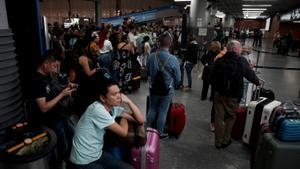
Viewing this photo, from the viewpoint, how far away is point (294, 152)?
6.95ft

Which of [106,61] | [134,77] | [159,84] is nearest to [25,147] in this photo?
[159,84]

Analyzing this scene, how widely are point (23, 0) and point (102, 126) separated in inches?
65.4

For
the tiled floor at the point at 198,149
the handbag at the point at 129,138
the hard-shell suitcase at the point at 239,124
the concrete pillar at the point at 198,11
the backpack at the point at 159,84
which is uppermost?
the concrete pillar at the point at 198,11

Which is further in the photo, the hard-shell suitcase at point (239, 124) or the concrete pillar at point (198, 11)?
the concrete pillar at point (198, 11)

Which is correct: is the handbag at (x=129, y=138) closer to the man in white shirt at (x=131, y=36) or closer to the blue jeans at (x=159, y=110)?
the blue jeans at (x=159, y=110)

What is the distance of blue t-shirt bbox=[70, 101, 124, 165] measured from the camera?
1.67m

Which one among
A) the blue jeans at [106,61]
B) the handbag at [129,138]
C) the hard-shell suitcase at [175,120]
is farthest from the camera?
the blue jeans at [106,61]

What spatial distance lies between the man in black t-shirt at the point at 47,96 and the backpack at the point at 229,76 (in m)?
1.71

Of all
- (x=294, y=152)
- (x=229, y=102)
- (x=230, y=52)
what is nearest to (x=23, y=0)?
(x=230, y=52)

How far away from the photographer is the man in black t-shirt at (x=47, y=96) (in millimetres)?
1957

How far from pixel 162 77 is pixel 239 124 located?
130cm

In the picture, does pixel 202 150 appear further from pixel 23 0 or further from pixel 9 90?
pixel 23 0

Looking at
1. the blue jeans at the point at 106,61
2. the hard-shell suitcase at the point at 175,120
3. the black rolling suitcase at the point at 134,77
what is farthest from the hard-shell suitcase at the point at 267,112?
the black rolling suitcase at the point at 134,77

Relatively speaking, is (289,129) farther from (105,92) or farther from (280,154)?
(105,92)
